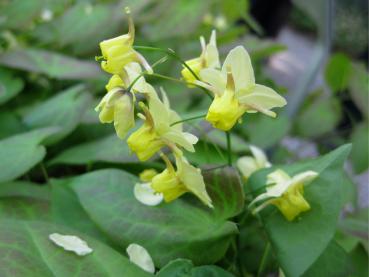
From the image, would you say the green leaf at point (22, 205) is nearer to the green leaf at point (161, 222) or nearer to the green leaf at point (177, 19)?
the green leaf at point (161, 222)

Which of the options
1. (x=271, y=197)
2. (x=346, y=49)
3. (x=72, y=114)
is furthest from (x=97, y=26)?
(x=346, y=49)

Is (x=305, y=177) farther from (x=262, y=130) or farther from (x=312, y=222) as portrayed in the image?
(x=262, y=130)

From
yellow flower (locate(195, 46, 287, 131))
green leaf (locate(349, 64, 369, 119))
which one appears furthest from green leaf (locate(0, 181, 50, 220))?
green leaf (locate(349, 64, 369, 119))

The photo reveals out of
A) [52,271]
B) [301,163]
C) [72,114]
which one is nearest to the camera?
[52,271]

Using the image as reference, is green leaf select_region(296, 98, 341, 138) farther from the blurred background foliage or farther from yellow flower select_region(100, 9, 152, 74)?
yellow flower select_region(100, 9, 152, 74)

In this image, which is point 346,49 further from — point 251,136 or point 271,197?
point 271,197

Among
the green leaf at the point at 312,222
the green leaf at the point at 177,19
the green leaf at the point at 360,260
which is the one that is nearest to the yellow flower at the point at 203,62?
the green leaf at the point at 312,222
